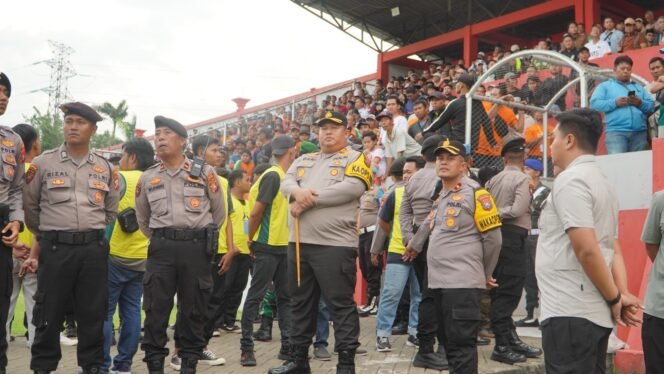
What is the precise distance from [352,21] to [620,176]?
16.6m

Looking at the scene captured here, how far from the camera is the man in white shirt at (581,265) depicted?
301 centimetres

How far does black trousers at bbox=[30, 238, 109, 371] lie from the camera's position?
4.34 metres

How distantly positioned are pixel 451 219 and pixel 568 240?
5.27ft

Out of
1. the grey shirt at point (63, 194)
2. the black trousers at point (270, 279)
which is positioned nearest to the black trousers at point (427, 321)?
the black trousers at point (270, 279)

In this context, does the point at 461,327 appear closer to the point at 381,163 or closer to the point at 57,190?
the point at 57,190

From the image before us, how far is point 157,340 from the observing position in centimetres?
454

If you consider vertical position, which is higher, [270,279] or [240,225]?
[240,225]

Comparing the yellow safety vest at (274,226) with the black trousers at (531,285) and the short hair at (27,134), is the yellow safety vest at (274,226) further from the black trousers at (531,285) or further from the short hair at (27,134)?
the black trousers at (531,285)

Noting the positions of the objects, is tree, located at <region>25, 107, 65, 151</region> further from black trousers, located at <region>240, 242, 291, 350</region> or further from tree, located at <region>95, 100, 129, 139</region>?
black trousers, located at <region>240, 242, 291, 350</region>

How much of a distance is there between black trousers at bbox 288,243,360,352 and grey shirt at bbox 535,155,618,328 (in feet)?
5.75

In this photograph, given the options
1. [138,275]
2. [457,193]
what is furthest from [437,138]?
[138,275]

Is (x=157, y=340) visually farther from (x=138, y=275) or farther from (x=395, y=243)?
(x=395, y=243)

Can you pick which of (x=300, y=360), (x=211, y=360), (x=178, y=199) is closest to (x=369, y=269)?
(x=211, y=360)

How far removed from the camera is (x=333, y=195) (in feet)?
15.4
